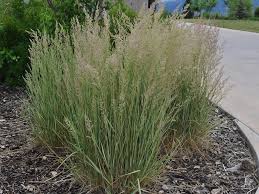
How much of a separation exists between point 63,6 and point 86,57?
2.86m

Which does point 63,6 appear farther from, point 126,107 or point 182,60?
point 126,107

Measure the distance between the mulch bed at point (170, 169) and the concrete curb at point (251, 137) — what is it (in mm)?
43

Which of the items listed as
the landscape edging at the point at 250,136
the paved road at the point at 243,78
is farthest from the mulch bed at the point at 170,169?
the paved road at the point at 243,78

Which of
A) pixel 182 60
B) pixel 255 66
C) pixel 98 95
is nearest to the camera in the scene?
pixel 98 95

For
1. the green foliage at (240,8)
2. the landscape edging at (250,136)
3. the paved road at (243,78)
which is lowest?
the green foliage at (240,8)

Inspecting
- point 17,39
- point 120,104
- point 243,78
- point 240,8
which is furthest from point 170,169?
point 240,8

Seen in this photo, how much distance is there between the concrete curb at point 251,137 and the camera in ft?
12.6

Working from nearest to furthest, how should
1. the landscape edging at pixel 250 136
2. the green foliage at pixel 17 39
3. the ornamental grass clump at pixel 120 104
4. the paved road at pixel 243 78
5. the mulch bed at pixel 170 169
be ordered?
1. the ornamental grass clump at pixel 120 104
2. the mulch bed at pixel 170 169
3. the landscape edging at pixel 250 136
4. the paved road at pixel 243 78
5. the green foliage at pixel 17 39

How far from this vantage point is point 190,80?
12.3ft

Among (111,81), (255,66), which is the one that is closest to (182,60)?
(111,81)

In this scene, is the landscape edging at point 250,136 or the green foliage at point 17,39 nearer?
the landscape edging at point 250,136

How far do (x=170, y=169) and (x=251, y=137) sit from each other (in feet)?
3.45

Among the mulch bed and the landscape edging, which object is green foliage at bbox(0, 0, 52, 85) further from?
the landscape edging

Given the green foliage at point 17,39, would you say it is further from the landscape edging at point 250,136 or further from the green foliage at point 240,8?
the green foliage at point 240,8
